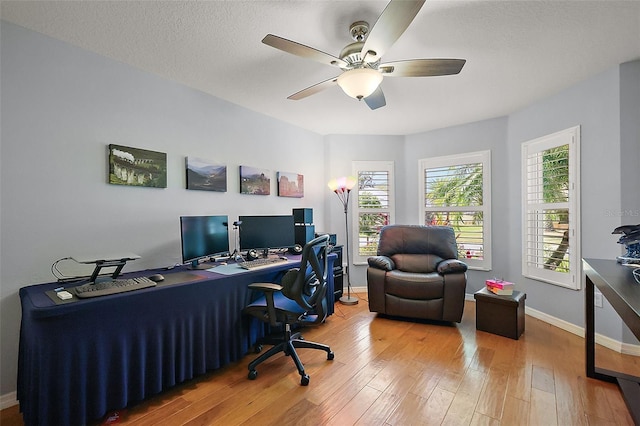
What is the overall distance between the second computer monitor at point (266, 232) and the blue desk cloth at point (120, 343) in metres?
0.61

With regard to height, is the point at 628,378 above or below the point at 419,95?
below

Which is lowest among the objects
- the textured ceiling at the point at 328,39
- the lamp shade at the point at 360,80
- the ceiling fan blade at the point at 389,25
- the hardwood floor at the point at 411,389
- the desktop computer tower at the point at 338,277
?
the hardwood floor at the point at 411,389

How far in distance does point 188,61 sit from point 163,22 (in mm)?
481

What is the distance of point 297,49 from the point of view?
5.58ft

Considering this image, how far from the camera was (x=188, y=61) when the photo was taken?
2.33 meters

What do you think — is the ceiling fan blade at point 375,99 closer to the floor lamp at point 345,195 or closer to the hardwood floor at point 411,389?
the floor lamp at point 345,195

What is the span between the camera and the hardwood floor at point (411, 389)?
5.62ft

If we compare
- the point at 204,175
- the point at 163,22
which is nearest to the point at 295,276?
the point at 204,175

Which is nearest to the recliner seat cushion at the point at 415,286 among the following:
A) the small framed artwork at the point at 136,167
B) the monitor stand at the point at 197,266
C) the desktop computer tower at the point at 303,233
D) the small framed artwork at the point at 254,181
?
the desktop computer tower at the point at 303,233

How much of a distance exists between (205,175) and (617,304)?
3.11 m

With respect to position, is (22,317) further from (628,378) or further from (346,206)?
(628,378)

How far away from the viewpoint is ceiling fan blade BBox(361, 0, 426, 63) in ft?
4.38

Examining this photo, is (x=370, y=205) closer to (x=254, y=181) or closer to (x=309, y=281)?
(x=254, y=181)

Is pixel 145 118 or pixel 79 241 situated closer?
pixel 79 241
